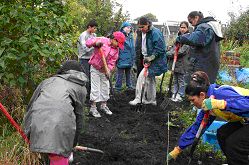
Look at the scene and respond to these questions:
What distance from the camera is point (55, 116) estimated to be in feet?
10.6

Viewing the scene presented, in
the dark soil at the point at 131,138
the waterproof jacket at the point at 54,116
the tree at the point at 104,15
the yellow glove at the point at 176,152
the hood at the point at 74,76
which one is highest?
the tree at the point at 104,15

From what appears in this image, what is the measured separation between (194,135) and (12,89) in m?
2.43

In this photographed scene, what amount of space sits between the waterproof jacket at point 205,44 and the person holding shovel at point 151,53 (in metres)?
0.79

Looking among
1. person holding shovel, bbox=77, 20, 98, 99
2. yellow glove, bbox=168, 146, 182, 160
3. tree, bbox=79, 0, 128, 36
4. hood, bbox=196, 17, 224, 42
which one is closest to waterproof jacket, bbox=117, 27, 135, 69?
person holding shovel, bbox=77, 20, 98, 99

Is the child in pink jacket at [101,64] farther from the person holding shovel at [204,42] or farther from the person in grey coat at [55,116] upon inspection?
the person in grey coat at [55,116]

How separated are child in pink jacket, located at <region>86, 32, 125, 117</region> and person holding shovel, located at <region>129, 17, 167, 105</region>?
2.75 ft

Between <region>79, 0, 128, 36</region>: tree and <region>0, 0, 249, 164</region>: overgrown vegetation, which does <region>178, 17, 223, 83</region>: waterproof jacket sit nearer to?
<region>0, 0, 249, 164</region>: overgrown vegetation

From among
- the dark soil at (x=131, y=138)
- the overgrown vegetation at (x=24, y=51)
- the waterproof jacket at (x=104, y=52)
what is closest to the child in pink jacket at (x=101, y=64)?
the waterproof jacket at (x=104, y=52)

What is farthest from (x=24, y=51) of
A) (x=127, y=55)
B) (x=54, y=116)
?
(x=127, y=55)

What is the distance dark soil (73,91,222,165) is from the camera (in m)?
4.62

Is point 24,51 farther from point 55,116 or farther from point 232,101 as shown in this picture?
point 232,101

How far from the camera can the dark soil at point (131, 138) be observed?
4618 millimetres

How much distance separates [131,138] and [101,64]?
1460 mm

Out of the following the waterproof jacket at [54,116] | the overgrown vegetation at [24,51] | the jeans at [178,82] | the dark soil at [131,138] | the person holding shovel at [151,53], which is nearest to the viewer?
the waterproof jacket at [54,116]
